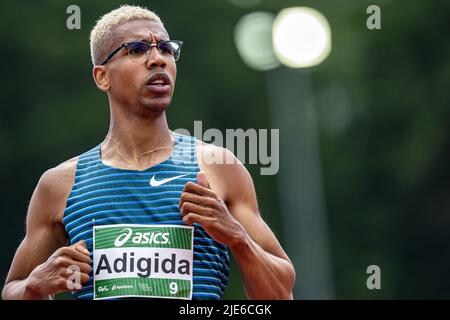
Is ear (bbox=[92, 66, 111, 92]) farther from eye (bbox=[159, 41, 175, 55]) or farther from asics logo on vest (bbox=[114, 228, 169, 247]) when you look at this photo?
asics logo on vest (bbox=[114, 228, 169, 247])

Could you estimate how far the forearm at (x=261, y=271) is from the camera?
772cm

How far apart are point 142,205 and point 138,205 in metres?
0.02

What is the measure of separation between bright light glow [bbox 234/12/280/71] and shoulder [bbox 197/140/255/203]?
26.7 m

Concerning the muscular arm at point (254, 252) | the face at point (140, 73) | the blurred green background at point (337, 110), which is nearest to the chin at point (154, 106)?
the face at point (140, 73)

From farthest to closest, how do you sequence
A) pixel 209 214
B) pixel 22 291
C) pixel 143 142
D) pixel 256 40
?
pixel 256 40
pixel 143 142
pixel 22 291
pixel 209 214

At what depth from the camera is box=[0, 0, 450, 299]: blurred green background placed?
3347 centimetres

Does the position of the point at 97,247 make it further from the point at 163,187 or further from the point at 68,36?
the point at 68,36

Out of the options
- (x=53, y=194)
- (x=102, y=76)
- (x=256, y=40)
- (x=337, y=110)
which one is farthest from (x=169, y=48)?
(x=337, y=110)

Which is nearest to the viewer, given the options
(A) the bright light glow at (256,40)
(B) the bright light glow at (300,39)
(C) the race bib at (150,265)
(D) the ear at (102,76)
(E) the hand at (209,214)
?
(E) the hand at (209,214)

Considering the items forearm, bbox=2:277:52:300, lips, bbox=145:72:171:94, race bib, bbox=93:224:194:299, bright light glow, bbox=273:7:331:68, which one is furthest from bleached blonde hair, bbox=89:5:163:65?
bright light glow, bbox=273:7:331:68

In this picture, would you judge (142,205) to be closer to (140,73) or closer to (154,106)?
(154,106)

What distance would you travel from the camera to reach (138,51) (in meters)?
8.34

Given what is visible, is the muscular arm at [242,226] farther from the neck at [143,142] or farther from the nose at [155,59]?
the nose at [155,59]
